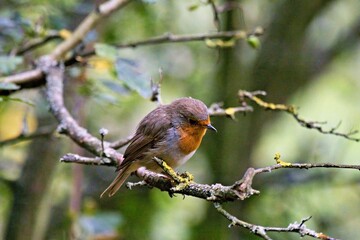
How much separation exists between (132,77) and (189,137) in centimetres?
44

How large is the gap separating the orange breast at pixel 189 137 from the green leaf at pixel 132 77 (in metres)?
0.27

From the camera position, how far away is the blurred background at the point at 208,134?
3676 mm

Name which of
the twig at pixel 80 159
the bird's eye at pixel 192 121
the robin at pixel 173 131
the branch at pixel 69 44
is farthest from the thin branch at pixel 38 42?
the twig at pixel 80 159

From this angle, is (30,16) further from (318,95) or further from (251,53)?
(318,95)

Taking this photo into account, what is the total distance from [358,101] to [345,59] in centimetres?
92

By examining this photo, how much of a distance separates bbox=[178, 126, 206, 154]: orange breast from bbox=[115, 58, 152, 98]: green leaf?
0.27 meters

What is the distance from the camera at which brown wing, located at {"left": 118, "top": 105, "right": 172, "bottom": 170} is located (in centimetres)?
268

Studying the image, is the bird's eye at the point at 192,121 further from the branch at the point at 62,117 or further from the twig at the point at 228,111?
the branch at the point at 62,117

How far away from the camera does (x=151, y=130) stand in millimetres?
2797

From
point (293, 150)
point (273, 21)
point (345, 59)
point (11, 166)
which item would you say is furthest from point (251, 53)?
point (11, 166)

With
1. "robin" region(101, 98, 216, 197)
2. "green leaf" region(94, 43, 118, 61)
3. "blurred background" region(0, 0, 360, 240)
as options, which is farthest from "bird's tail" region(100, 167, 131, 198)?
"blurred background" region(0, 0, 360, 240)

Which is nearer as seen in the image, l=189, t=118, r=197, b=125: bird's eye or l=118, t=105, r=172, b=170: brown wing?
l=118, t=105, r=172, b=170: brown wing

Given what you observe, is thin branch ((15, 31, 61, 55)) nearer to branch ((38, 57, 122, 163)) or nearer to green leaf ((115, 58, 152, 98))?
branch ((38, 57, 122, 163))

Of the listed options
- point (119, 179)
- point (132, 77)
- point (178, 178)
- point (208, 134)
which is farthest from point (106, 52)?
point (208, 134)
